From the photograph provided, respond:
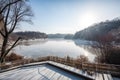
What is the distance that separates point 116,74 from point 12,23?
34.2 feet

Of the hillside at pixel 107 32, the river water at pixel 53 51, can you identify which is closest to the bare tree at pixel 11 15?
the river water at pixel 53 51

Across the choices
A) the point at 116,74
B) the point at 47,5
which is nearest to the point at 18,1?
the point at 47,5

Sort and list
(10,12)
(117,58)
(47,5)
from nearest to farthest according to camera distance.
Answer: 1. (10,12)
2. (47,5)
3. (117,58)

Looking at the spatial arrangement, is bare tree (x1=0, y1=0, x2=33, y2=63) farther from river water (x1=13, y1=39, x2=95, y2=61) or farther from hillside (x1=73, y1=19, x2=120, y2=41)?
hillside (x1=73, y1=19, x2=120, y2=41)

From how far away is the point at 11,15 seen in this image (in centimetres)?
1191

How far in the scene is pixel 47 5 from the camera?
599 inches

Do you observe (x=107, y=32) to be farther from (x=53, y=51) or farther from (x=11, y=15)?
(x=11, y=15)

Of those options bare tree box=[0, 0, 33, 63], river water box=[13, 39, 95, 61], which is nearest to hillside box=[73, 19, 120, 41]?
river water box=[13, 39, 95, 61]

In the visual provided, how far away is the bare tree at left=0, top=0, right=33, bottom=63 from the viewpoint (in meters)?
11.1

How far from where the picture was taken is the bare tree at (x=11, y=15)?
1112 cm

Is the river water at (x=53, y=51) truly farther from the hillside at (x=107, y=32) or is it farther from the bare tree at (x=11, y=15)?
the bare tree at (x=11, y=15)

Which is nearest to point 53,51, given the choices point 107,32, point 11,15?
point 107,32

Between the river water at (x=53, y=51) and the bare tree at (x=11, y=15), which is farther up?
the bare tree at (x=11, y=15)

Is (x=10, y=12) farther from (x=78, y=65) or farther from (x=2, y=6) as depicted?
(x=78, y=65)
